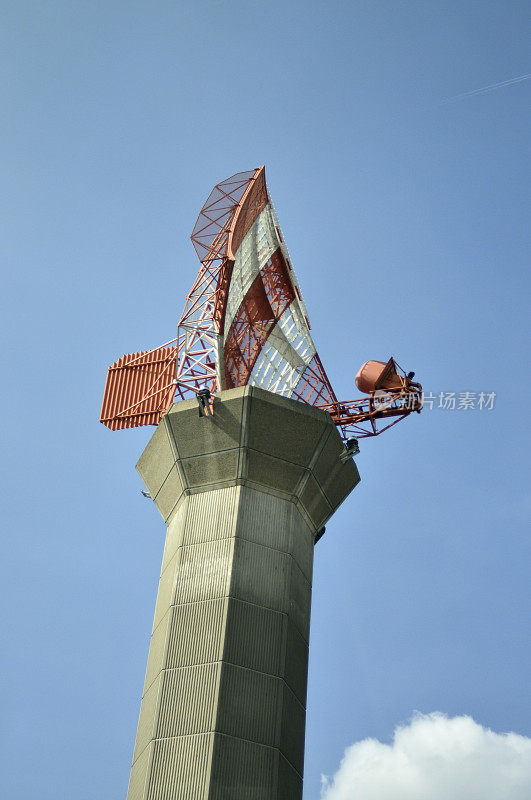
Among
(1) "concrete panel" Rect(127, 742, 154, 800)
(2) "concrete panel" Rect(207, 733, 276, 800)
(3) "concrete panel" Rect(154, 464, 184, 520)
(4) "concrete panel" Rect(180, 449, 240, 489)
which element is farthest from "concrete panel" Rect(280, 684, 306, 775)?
(3) "concrete panel" Rect(154, 464, 184, 520)

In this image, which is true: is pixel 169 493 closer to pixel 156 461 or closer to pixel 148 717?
pixel 156 461

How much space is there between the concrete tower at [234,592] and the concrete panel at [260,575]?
0.05m

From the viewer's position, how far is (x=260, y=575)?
37.8 metres

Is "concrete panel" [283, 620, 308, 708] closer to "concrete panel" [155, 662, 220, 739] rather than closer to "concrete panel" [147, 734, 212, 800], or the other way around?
"concrete panel" [155, 662, 220, 739]

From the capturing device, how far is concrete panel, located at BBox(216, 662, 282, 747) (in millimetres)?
33938

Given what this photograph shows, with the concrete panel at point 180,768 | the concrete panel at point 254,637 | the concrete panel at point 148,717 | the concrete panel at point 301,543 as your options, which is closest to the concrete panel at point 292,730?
the concrete panel at point 254,637

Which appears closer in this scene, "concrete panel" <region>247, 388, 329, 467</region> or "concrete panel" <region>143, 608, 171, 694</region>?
"concrete panel" <region>143, 608, 171, 694</region>

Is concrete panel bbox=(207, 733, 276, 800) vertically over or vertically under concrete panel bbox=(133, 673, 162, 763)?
under

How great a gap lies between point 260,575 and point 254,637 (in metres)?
2.54

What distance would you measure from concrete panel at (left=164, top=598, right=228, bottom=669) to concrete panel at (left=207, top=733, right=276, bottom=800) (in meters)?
3.11

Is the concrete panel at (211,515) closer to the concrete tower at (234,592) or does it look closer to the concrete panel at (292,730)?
the concrete tower at (234,592)

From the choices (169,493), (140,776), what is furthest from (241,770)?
(169,493)

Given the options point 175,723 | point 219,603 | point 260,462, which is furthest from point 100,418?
point 175,723

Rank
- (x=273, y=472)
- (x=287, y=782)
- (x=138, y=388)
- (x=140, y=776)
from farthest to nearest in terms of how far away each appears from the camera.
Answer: (x=138, y=388) → (x=273, y=472) → (x=287, y=782) → (x=140, y=776)
